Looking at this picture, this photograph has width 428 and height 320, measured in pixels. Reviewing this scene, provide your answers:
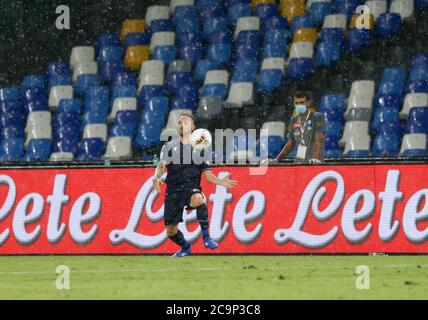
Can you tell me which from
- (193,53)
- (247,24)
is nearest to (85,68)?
(193,53)

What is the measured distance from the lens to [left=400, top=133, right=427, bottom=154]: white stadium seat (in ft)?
68.1

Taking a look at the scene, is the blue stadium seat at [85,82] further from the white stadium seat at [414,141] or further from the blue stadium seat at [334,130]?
the white stadium seat at [414,141]

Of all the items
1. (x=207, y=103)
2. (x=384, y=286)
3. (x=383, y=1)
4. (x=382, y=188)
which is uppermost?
(x=383, y=1)

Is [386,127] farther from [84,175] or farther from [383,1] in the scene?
[84,175]

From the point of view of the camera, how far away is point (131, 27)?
85.7 feet

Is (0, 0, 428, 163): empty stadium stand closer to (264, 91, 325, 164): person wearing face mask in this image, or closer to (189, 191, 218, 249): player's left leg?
(264, 91, 325, 164): person wearing face mask

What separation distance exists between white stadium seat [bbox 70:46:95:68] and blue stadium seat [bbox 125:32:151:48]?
29.4 inches

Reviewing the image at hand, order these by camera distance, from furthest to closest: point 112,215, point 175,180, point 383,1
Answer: point 383,1, point 112,215, point 175,180

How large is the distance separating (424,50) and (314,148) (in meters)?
6.34

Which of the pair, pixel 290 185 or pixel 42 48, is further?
pixel 42 48

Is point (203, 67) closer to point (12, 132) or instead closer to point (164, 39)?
point (164, 39)

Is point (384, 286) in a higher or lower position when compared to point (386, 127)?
lower

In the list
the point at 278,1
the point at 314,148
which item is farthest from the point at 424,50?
the point at 314,148

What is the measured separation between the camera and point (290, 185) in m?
16.5
